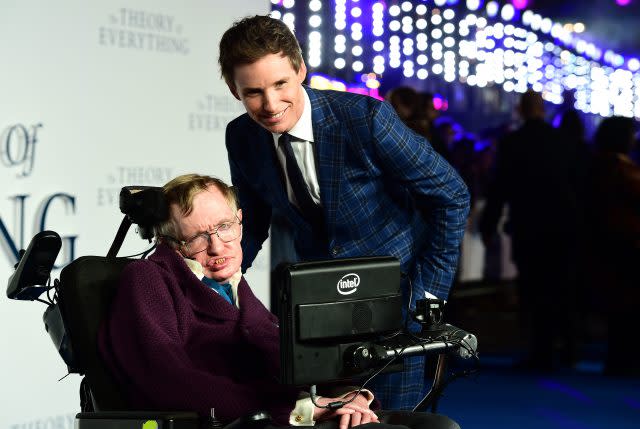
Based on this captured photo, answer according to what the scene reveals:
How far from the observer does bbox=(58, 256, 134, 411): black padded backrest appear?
2328 millimetres

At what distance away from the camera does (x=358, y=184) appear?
8.84 feet

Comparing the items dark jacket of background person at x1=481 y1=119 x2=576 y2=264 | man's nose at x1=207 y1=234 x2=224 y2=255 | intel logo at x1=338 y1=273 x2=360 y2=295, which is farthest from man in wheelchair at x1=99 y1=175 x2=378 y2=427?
dark jacket of background person at x1=481 y1=119 x2=576 y2=264

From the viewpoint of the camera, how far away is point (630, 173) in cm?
599

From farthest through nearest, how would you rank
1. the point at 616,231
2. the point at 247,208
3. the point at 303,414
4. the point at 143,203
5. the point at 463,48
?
1. the point at 463,48
2. the point at 616,231
3. the point at 247,208
4. the point at 143,203
5. the point at 303,414

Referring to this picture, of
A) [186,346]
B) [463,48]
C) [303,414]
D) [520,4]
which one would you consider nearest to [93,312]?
[186,346]

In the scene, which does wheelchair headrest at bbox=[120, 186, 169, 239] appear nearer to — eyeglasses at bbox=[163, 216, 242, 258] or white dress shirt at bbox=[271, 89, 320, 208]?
eyeglasses at bbox=[163, 216, 242, 258]

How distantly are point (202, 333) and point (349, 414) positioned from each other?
15.3 inches

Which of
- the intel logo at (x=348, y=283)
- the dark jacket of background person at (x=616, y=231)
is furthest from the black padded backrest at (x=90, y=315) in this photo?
the dark jacket of background person at (x=616, y=231)

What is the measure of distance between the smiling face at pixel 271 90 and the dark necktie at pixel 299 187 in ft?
0.35

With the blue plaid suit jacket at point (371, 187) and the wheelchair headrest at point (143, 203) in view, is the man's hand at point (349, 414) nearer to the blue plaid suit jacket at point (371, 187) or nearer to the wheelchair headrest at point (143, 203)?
the blue plaid suit jacket at point (371, 187)

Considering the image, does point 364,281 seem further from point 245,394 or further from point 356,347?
point 245,394

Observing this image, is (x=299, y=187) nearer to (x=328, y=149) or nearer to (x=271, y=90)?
(x=328, y=149)

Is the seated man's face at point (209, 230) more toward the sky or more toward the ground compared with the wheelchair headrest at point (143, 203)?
more toward the ground

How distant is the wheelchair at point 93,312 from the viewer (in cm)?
218
